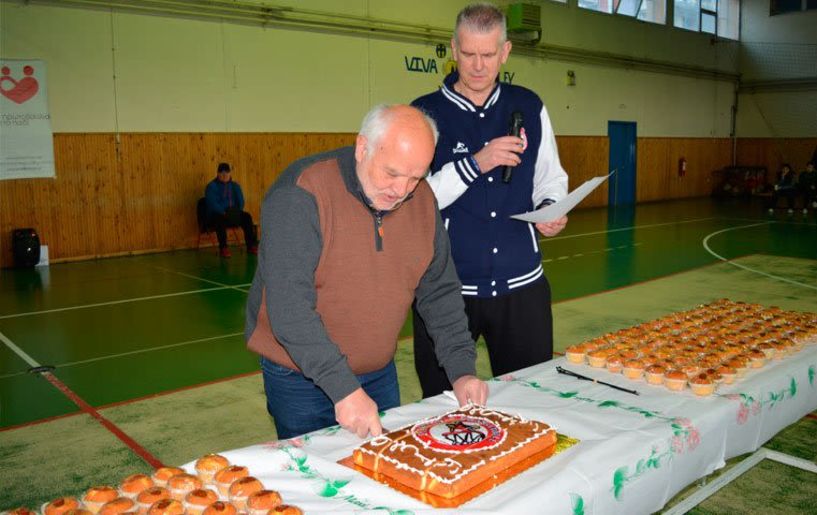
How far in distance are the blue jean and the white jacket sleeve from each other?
114 cm

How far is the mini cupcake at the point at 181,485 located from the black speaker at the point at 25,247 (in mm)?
10095

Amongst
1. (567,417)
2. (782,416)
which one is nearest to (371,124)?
(567,417)

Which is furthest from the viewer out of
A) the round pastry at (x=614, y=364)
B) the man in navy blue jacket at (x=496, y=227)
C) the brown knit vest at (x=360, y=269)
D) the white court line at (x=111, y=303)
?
the white court line at (x=111, y=303)

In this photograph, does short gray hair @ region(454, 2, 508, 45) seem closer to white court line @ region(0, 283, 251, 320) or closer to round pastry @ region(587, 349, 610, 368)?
round pastry @ region(587, 349, 610, 368)

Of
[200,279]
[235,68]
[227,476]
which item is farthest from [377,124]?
[235,68]

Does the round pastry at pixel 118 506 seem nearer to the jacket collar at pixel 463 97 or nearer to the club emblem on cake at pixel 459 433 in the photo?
the club emblem on cake at pixel 459 433

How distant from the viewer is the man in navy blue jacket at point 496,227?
9.56 feet

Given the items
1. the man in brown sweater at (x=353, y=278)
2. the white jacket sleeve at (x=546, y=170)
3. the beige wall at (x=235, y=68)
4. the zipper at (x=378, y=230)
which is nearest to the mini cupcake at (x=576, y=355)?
the man in brown sweater at (x=353, y=278)

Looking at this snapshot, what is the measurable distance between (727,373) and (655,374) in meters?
0.24

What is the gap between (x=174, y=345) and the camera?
20.8 feet

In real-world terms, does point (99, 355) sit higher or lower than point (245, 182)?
lower

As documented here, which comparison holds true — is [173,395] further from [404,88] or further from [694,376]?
[404,88]

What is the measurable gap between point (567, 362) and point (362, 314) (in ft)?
3.13

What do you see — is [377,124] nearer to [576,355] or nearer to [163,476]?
[163,476]
